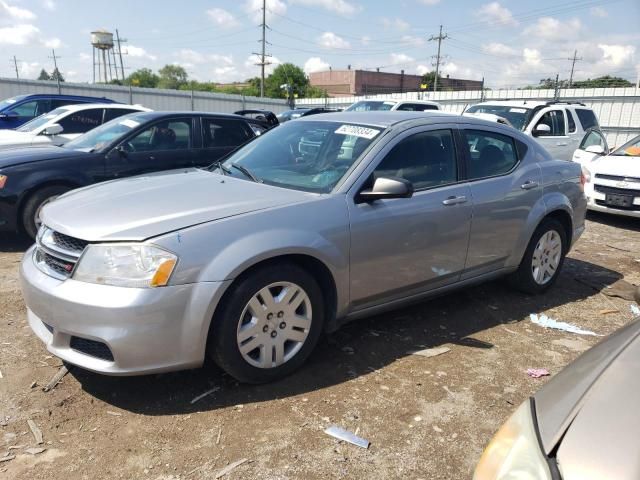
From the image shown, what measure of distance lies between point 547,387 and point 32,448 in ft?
7.94

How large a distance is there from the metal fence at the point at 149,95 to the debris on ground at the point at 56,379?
22.2 metres

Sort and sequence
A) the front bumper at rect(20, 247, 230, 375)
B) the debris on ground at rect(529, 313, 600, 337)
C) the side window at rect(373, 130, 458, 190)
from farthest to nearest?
the debris on ground at rect(529, 313, 600, 337)
the side window at rect(373, 130, 458, 190)
the front bumper at rect(20, 247, 230, 375)

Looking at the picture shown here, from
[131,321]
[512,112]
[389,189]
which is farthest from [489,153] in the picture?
[512,112]

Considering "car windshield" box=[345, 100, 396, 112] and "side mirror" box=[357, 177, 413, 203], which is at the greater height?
"car windshield" box=[345, 100, 396, 112]

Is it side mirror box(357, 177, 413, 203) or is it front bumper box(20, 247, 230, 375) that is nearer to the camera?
front bumper box(20, 247, 230, 375)

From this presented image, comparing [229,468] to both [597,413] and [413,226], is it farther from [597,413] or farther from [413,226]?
[413,226]

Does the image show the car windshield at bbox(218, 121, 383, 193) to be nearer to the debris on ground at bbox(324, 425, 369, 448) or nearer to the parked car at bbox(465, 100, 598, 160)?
the debris on ground at bbox(324, 425, 369, 448)

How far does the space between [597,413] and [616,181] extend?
26.0 ft

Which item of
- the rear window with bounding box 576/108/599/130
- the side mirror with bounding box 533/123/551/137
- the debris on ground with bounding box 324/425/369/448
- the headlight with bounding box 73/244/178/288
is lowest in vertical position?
the debris on ground with bounding box 324/425/369/448

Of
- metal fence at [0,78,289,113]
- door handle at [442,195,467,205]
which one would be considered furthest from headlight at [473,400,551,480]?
metal fence at [0,78,289,113]

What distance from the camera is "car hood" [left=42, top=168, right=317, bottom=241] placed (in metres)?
2.88

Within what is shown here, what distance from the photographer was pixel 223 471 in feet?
8.21

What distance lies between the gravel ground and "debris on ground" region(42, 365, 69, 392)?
0.05 metres

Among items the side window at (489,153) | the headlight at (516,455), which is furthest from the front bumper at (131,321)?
the side window at (489,153)
